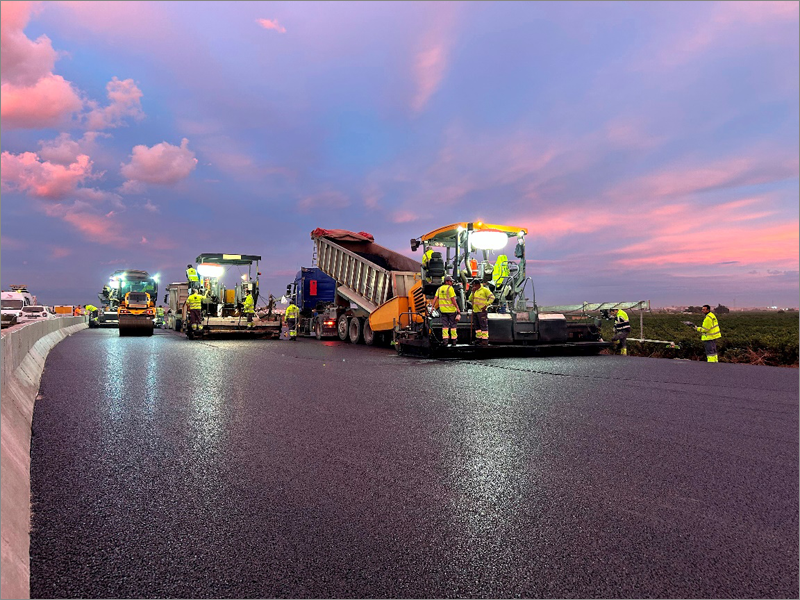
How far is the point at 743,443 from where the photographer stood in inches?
189

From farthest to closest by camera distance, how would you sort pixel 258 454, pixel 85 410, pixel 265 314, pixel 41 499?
pixel 265 314, pixel 85 410, pixel 258 454, pixel 41 499

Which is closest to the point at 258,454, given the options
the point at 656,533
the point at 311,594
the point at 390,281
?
the point at 311,594

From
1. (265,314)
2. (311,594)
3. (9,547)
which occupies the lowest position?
(311,594)

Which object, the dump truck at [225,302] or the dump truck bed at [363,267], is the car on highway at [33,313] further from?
the dump truck bed at [363,267]

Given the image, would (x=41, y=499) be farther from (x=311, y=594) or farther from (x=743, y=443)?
(x=743, y=443)

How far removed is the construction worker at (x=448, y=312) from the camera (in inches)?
461

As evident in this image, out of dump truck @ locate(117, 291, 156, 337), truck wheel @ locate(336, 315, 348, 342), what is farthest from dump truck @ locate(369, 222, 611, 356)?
dump truck @ locate(117, 291, 156, 337)

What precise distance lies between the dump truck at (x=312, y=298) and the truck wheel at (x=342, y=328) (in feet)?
3.07

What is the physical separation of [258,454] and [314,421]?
121 cm

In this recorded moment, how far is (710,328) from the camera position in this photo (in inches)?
484

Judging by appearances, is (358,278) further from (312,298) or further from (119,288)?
(119,288)

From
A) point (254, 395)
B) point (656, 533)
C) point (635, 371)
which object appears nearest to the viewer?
point (656, 533)

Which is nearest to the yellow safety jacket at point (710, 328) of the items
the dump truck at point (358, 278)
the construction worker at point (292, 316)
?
the dump truck at point (358, 278)

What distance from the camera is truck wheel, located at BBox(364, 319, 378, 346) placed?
53.1ft
